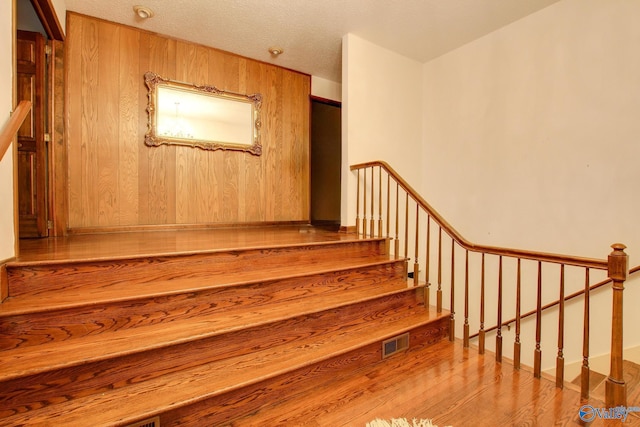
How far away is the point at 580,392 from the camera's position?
5.49 ft

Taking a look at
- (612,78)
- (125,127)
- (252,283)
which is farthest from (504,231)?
(125,127)

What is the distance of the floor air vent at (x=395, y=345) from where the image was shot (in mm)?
2014

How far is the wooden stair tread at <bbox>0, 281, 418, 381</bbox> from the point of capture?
4.15 ft

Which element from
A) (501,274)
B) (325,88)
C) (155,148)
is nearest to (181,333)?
(501,274)

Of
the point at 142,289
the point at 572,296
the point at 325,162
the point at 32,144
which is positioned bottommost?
the point at 572,296

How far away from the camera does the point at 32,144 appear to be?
280cm

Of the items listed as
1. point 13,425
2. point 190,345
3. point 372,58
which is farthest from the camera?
point 372,58

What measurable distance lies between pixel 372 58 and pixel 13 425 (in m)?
3.95

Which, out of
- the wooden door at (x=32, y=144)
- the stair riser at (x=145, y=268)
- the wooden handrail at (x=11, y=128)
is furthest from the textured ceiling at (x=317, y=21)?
the stair riser at (x=145, y=268)

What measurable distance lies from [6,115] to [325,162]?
4299 mm

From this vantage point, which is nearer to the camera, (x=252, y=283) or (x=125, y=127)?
(x=252, y=283)

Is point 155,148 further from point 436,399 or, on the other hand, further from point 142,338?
point 436,399

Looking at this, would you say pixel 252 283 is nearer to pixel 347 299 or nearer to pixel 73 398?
pixel 347 299

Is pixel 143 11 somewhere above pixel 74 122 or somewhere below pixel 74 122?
above
